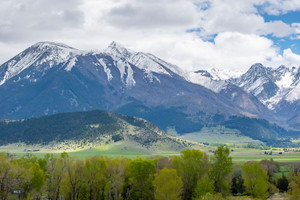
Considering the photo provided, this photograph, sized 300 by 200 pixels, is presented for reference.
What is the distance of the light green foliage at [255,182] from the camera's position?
607ft

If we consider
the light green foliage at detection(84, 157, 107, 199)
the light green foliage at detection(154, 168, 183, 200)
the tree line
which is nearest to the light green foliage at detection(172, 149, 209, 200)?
the tree line

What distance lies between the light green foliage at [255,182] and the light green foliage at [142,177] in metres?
46.9

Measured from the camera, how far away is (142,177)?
545 ft

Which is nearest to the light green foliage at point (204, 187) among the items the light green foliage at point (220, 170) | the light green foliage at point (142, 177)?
the light green foliage at point (220, 170)

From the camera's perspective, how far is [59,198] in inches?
6831

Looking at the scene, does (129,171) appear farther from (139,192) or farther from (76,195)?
(76,195)

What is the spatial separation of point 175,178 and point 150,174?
45.5 ft

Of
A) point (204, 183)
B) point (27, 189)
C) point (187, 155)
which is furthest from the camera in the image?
point (187, 155)

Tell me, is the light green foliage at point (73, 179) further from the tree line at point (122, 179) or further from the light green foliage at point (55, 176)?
the light green foliage at point (55, 176)

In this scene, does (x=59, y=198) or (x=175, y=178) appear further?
(x=59, y=198)

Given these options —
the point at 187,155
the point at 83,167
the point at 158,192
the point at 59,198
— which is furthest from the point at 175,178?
the point at 59,198

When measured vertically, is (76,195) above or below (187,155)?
below

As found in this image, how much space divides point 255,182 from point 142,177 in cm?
5341

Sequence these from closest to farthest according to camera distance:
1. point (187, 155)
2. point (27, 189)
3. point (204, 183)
A: point (27, 189) → point (204, 183) → point (187, 155)
